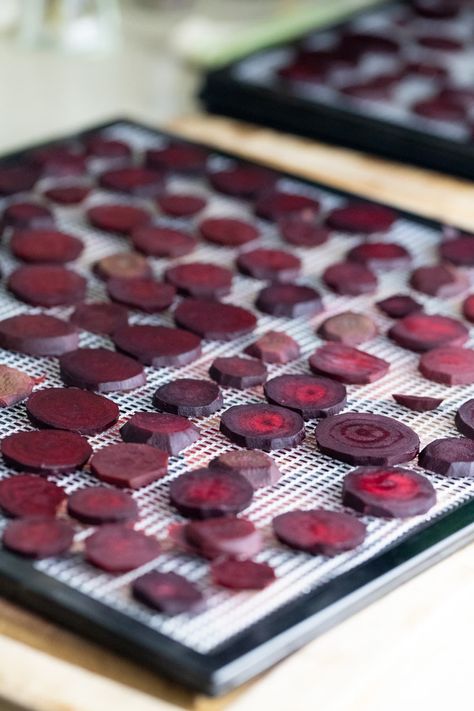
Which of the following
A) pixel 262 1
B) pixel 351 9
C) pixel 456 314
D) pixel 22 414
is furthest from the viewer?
pixel 262 1

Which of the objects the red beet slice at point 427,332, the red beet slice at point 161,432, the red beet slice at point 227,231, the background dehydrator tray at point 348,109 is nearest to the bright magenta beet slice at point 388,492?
the red beet slice at point 161,432

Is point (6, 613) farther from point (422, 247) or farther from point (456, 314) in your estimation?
point (422, 247)

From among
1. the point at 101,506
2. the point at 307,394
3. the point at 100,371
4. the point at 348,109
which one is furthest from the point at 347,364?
the point at 348,109

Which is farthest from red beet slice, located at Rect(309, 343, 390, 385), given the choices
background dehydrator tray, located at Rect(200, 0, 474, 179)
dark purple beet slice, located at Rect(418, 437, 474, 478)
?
background dehydrator tray, located at Rect(200, 0, 474, 179)

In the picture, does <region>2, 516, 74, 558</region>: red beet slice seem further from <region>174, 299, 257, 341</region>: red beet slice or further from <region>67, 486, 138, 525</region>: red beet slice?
<region>174, 299, 257, 341</region>: red beet slice

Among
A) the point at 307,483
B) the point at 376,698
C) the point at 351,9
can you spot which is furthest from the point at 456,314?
the point at 351,9

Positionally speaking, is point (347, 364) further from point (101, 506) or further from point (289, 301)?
point (101, 506)
